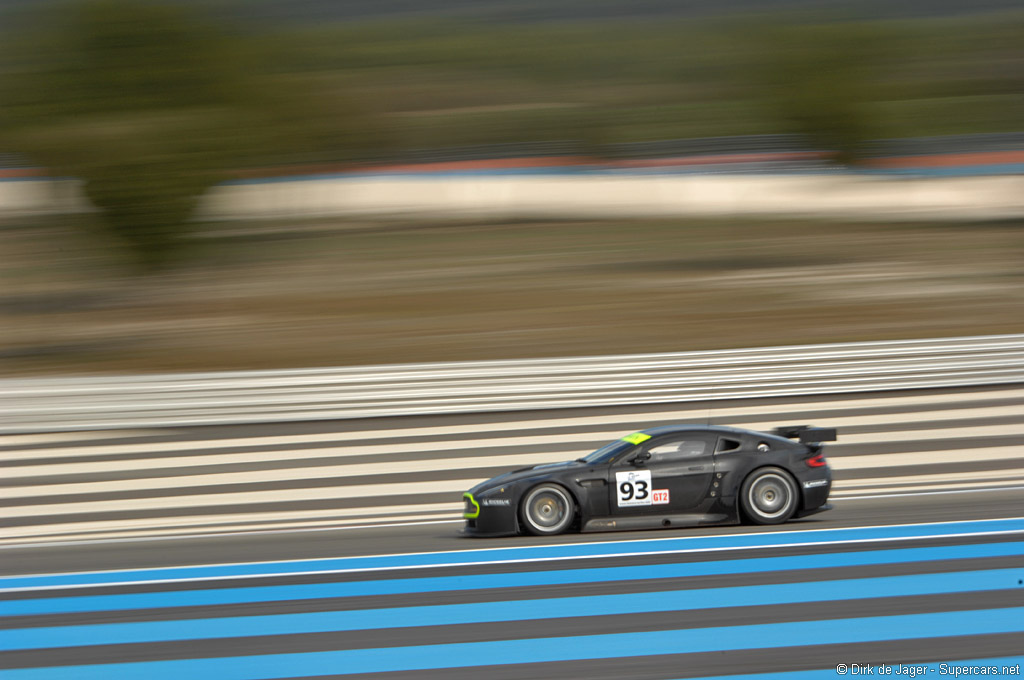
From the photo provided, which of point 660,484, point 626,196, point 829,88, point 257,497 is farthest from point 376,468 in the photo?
point 829,88

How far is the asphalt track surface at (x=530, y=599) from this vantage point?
526 cm

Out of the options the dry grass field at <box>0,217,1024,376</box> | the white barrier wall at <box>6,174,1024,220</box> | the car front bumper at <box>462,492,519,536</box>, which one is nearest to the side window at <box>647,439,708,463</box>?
the car front bumper at <box>462,492,519,536</box>

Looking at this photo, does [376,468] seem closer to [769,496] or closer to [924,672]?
[769,496]

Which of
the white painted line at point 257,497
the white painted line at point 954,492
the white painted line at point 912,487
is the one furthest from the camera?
the white painted line at point 257,497

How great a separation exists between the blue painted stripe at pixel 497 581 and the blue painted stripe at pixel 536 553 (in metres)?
0.42

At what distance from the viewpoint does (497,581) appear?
6711mm

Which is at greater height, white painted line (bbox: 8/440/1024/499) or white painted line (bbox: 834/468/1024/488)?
white painted line (bbox: 8/440/1024/499)

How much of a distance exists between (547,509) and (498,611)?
2.37 meters

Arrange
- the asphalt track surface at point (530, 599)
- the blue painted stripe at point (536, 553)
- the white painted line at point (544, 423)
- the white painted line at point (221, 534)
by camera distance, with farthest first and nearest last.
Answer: the white painted line at point (544, 423), the white painted line at point (221, 534), the blue painted stripe at point (536, 553), the asphalt track surface at point (530, 599)

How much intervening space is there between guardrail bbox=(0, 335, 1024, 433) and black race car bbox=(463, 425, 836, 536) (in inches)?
177

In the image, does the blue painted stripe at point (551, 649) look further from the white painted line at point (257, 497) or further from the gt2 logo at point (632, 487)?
the white painted line at point (257, 497)

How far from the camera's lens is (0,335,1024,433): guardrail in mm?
12820

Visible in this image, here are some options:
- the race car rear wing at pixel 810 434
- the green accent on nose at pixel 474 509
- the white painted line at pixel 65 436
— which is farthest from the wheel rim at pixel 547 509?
the white painted line at pixel 65 436

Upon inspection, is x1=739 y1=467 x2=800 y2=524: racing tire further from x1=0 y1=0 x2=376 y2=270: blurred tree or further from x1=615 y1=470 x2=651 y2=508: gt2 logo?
x1=0 y1=0 x2=376 y2=270: blurred tree
